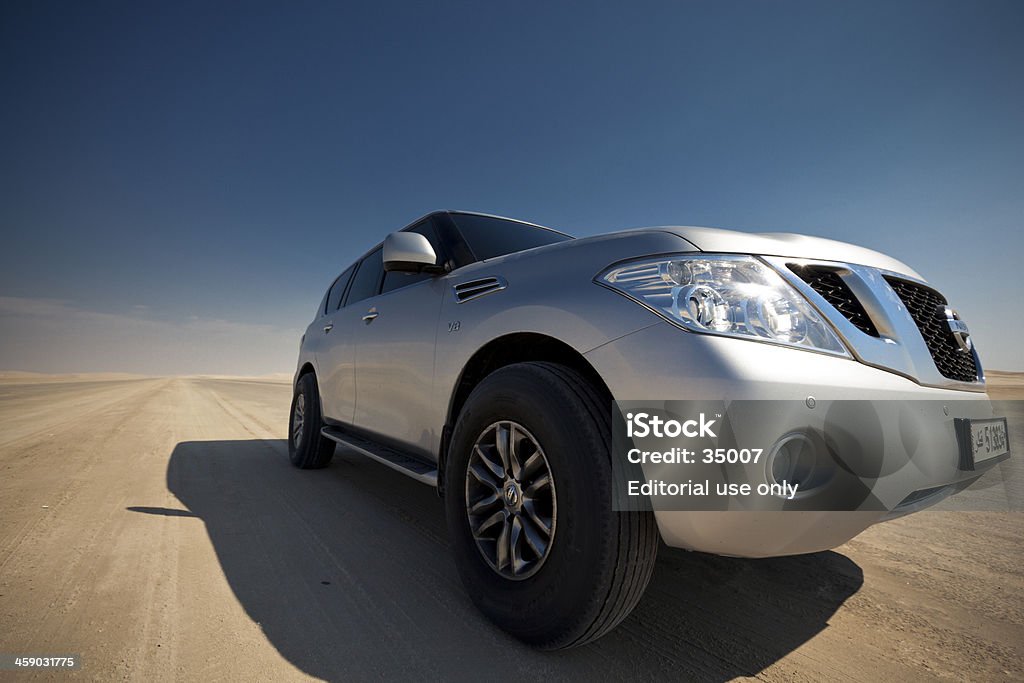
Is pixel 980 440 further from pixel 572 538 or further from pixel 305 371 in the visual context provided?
pixel 305 371

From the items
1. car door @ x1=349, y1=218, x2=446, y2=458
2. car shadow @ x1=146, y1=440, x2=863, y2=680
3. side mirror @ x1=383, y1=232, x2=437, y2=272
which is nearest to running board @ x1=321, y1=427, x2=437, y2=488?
car door @ x1=349, y1=218, x2=446, y2=458

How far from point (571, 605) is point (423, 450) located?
130cm

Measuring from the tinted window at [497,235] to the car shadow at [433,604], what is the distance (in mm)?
1696

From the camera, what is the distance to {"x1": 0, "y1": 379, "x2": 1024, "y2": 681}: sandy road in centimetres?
153

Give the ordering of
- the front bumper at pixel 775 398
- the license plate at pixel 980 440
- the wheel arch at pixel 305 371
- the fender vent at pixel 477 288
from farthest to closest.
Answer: the wheel arch at pixel 305 371, the fender vent at pixel 477 288, the license plate at pixel 980 440, the front bumper at pixel 775 398

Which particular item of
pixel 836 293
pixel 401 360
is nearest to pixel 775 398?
pixel 836 293

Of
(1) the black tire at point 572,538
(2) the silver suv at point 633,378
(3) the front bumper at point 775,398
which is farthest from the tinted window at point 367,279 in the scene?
(3) the front bumper at point 775,398

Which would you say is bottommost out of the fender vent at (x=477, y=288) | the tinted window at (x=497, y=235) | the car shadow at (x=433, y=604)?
the car shadow at (x=433, y=604)

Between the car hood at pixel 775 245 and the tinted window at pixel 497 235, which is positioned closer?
the car hood at pixel 775 245

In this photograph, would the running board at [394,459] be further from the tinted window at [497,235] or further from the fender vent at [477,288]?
the tinted window at [497,235]

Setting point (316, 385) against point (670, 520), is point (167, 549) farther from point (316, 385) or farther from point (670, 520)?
point (670, 520)

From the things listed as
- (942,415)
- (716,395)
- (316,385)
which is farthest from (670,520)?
(316,385)

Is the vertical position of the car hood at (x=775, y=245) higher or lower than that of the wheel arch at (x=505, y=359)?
higher

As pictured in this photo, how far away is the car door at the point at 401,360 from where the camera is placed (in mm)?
2500
